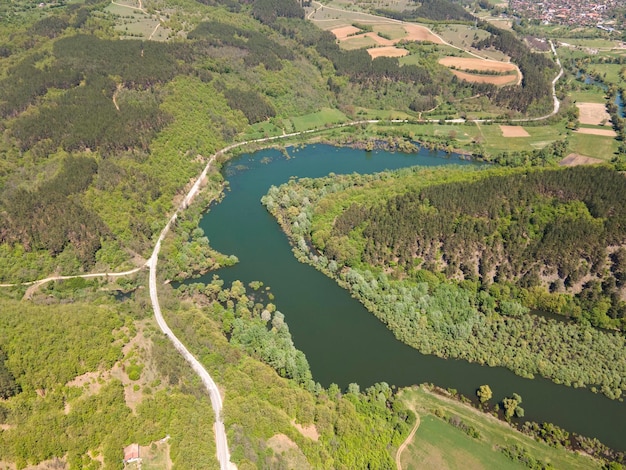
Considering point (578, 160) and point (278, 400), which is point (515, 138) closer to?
point (578, 160)

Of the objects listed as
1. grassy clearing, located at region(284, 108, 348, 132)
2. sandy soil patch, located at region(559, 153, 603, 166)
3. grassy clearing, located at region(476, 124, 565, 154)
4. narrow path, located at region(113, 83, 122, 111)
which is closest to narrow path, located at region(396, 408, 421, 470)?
sandy soil patch, located at region(559, 153, 603, 166)

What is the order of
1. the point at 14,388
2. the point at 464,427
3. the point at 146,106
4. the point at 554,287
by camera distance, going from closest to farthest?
the point at 14,388
the point at 464,427
the point at 554,287
the point at 146,106

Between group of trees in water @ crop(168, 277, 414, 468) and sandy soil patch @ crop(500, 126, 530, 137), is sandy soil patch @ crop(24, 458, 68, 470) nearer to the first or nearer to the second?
group of trees in water @ crop(168, 277, 414, 468)

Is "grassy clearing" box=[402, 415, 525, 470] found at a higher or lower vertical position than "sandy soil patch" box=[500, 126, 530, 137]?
lower

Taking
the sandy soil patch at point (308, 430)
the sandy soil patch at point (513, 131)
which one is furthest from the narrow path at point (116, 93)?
the sandy soil patch at point (513, 131)

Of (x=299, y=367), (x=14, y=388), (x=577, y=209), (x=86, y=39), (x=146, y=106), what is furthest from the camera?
(x=86, y=39)

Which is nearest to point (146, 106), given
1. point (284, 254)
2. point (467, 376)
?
point (284, 254)

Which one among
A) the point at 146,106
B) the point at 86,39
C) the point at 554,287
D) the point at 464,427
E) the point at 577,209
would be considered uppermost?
the point at 86,39

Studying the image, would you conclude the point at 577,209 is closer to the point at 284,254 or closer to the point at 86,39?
the point at 284,254

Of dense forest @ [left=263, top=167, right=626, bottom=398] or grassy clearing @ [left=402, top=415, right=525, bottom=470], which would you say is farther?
dense forest @ [left=263, top=167, right=626, bottom=398]
